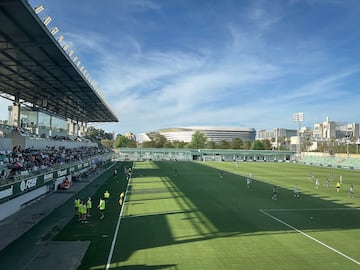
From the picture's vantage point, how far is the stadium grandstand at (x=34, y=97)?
2047 centimetres

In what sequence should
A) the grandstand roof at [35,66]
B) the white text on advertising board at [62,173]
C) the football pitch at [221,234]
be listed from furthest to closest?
the white text on advertising board at [62,173], the grandstand roof at [35,66], the football pitch at [221,234]

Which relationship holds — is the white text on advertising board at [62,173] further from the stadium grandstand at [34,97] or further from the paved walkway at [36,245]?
the paved walkway at [36,245]

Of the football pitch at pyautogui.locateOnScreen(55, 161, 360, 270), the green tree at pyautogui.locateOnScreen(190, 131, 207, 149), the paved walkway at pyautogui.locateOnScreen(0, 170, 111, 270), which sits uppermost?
the green tree at pyautogui.locateOnScreen(190, 131, 207, 149)

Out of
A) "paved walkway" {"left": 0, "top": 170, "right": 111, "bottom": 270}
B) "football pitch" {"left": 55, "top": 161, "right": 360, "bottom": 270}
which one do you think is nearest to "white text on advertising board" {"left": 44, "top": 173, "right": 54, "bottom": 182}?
"paved walkway" {"left": 0, "top": 170, "right": 111, "bottom": 270}

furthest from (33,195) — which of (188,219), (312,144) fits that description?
(312,144)

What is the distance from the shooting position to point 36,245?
16.1 metres

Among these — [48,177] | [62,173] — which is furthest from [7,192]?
[62,173]

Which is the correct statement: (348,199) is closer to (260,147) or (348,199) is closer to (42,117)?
(42,117)

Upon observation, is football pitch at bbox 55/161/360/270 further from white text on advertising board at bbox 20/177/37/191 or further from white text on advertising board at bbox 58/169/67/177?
white text on advertising board at bbox 58/169/67/177

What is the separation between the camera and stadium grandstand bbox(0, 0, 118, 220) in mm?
20469

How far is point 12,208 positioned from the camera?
22.8 m

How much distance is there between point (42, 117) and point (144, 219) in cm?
3975

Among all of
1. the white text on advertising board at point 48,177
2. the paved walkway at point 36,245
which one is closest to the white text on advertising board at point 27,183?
the paved walkway at point 36,245

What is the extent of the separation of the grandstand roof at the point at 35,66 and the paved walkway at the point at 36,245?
12.1 m
